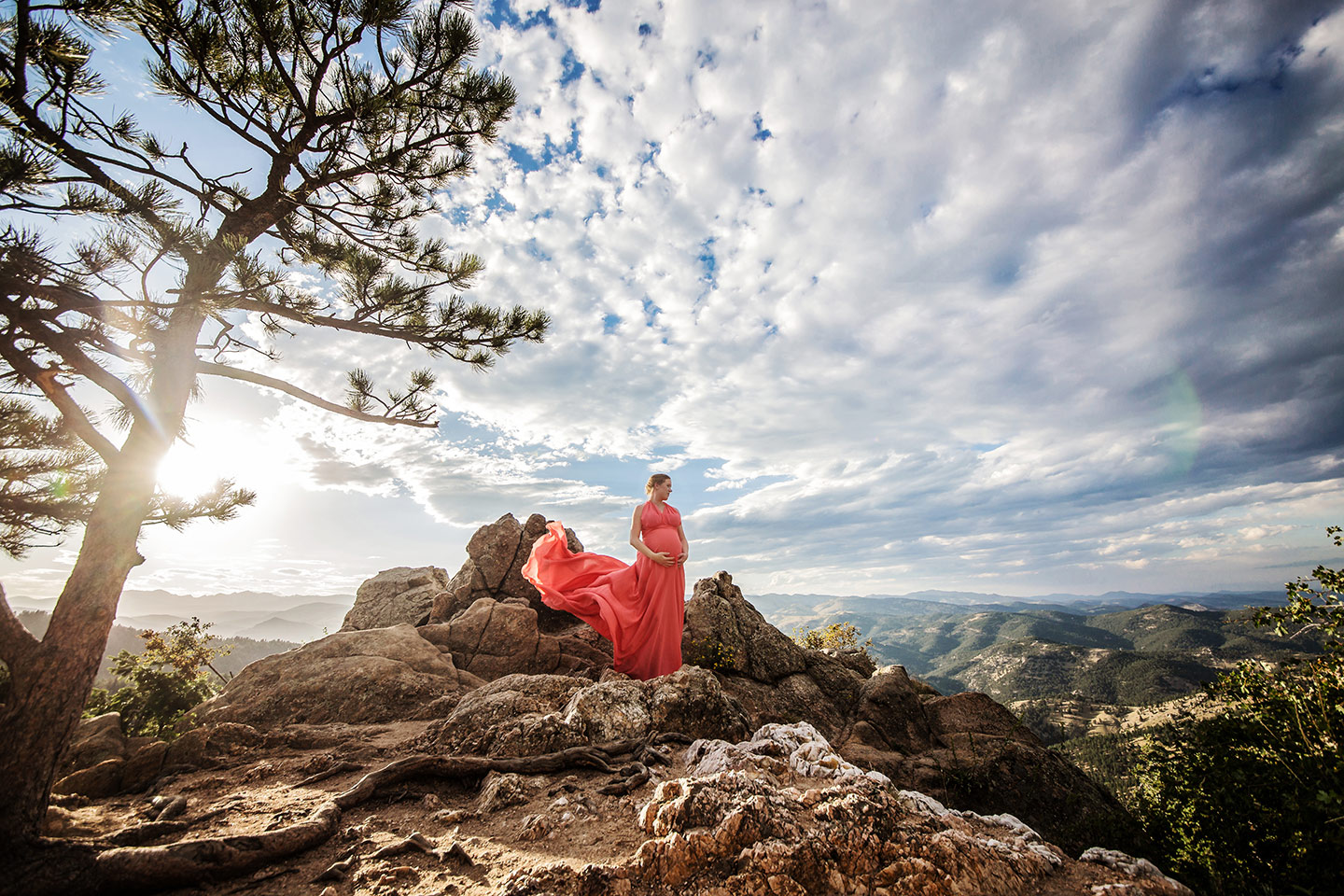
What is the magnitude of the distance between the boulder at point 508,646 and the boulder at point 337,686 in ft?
3.21

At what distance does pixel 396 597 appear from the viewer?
568 inches

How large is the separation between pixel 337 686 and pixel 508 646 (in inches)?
131

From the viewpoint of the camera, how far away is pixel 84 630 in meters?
4.61

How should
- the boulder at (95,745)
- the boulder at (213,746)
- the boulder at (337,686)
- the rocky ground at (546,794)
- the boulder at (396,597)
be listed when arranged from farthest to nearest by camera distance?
the boulder at (396,597) < the boulder at (337,686) < the boulder at (213,746) < the boulder at (95,745) < the rocky ground at (546,794)

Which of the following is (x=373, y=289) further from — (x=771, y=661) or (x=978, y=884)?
(x=771, y=661)

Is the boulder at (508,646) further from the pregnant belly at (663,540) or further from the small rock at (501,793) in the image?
the small rock at (501,793)

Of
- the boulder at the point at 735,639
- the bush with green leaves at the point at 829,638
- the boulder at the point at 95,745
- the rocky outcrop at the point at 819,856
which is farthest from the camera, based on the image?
the bush with green leaves at the point at 829,638

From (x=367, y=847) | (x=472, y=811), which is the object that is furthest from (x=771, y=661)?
(x=367, y=847)

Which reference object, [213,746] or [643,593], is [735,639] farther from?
[213,746]

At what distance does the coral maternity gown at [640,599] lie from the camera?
29.1 feet

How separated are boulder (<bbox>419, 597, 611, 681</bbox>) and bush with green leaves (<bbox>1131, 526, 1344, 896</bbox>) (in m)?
8.88

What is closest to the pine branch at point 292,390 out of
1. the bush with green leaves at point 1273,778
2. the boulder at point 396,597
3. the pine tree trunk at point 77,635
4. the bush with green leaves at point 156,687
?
the pine tree trunk at point 77,635

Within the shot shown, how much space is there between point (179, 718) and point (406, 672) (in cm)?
295

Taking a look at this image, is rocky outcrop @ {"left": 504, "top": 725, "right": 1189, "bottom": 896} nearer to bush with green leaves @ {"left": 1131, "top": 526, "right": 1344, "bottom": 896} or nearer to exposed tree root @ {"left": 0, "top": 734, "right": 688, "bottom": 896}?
bush with green leaves @ {"left": 1131, "top": 526, "right": 1344, "bottom": 896}
